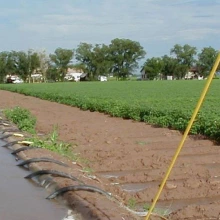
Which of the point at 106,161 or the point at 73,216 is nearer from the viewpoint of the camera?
the point at 73,216

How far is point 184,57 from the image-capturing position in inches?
4323

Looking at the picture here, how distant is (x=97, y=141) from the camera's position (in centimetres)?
1453

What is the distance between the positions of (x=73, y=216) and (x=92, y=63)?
105m

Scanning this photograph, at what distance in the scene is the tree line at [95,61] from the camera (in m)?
111

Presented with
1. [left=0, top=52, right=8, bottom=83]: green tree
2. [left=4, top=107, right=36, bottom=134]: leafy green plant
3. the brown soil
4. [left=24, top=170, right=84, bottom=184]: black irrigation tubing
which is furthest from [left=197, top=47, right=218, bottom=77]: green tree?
[left=24, top=170, right=84, bottom=184]: black irrigation tubing

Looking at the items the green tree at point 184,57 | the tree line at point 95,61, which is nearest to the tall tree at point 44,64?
the tree line at point 95,61

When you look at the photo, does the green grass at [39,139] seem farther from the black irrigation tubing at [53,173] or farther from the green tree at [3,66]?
the green tree at [3,66]

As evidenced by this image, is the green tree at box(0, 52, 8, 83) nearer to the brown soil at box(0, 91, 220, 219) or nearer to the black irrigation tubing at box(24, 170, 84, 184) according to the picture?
the brown soil at box(0, 91, 220, 219)

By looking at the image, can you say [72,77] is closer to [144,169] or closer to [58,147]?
[58,147]

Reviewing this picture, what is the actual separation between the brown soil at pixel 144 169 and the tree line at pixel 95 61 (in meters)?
94.5

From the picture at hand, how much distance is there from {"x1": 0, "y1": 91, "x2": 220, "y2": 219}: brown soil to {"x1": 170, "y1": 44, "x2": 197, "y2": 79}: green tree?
93.8 metres

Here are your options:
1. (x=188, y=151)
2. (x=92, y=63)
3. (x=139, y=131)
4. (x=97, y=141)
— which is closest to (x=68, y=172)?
(x=188, y=151)

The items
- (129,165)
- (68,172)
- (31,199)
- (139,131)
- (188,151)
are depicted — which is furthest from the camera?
(139,131)

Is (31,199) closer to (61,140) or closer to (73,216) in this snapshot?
(73,216)
